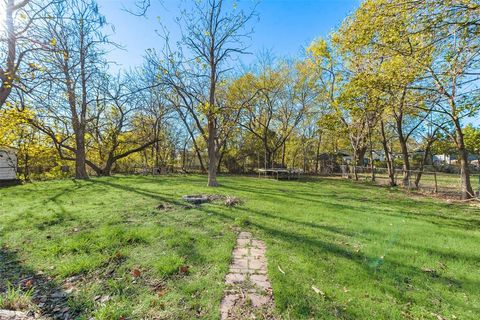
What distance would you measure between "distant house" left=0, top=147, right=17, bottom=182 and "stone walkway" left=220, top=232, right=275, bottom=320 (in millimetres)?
16409

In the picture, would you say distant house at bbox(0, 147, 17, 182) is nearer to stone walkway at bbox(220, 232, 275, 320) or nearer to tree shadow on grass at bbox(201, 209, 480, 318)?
stone walkway at bbox(220, 232, 275, 320)

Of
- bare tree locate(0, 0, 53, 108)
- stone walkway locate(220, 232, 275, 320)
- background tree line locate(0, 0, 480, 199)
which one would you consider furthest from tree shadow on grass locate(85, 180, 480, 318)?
bare tree locate(0, 0, 53, 108)

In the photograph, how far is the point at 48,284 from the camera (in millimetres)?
2439

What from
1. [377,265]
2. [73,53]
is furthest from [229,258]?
[73,53]

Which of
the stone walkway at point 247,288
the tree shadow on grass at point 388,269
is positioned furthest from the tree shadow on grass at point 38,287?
the tree shadow on grass at point 388,269

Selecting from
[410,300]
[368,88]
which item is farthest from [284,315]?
[368,88]

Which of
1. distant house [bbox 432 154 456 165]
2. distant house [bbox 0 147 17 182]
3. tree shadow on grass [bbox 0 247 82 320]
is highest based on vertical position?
distant house [bbox 432 154 456 165]

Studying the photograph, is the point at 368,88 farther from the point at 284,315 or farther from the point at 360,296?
the point at 284,315

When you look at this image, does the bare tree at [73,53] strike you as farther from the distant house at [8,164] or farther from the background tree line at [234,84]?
the distant house at [8,164]

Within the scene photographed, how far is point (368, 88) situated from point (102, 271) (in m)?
9.81

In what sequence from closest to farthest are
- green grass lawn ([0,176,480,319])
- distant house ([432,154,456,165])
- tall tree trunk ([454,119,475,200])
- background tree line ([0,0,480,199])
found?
1. green grass lawn ([0,176,480,319])
2. background tree line ([0,0,480,199])
3. tall tree trunk ([454,119,475,200])
4. distant house ([432,154,456,165])

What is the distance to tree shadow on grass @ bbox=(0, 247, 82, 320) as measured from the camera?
2.03 meters

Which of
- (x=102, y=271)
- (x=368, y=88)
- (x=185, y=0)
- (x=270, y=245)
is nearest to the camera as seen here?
(x=102, y=271)

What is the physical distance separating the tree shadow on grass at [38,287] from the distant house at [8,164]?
1427 cm
